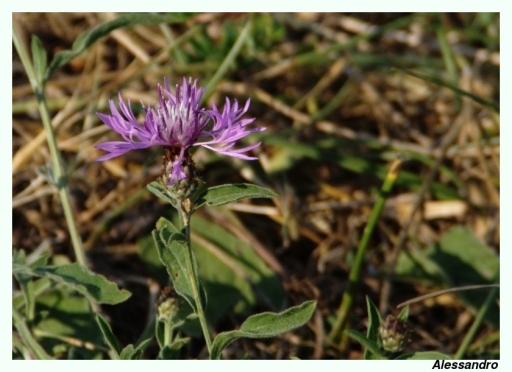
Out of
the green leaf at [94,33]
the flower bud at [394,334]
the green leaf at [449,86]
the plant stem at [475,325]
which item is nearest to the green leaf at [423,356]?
the flower bud at [394,334]

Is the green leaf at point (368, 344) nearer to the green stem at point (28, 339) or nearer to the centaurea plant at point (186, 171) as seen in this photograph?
the centaurea plant at point (186, 171)

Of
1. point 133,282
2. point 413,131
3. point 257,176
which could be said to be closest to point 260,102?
point 257,176

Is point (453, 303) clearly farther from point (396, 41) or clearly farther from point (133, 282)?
point (396, 41)

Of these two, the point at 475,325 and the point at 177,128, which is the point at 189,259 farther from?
the point at 475,325

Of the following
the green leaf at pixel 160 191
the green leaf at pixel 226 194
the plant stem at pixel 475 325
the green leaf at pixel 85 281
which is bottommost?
the plant stem at pixel 475 325

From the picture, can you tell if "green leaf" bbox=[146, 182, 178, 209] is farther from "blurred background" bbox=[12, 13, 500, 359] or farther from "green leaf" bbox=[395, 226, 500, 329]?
"green leaf" bbox=[395, 226, 500, 329]

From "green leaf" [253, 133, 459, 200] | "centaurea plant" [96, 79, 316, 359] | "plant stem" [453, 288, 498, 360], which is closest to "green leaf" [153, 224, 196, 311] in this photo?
"centaurea plant" [96, 79, 316, 359]
